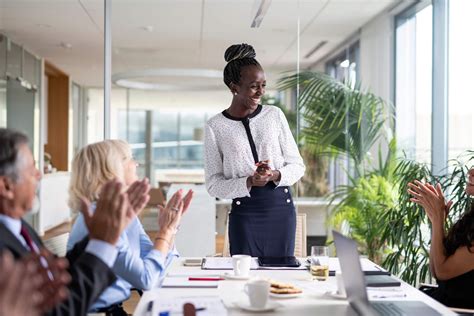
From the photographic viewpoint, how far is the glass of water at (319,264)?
8.70 feet

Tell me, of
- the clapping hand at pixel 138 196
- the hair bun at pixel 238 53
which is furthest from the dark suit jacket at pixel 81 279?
the hair bun at pixel 238 53

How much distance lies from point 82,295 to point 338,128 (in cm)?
488

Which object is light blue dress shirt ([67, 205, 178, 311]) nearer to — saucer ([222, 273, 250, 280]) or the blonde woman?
the blonde woman

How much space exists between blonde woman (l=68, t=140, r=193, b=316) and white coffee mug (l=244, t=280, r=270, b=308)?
403 mm

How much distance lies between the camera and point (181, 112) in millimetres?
10094

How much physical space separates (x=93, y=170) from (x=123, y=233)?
0.24 metres

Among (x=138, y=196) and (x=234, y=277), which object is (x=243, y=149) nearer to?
(x=234, y=277)

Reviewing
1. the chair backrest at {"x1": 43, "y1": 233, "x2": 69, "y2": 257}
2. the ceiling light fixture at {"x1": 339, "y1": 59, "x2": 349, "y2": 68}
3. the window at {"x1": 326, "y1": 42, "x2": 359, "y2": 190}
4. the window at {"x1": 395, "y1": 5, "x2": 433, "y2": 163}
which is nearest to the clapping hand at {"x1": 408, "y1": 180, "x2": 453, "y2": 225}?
the chair backrest at {"x1": 43, "y1": 233, "x2": 69, "y2": 257}

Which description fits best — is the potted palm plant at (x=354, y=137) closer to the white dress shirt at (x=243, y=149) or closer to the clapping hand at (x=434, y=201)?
the white dress shirt at (x=243, y=149)

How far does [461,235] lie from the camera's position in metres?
2.89

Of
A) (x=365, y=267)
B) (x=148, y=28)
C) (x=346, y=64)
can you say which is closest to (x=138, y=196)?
(x=365, y=267)

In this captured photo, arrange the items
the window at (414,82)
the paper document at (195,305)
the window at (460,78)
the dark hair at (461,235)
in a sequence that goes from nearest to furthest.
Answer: the paper document at (195,305) < the dark hair at (461,235) < the window at (460,78) < the window at (414,82)

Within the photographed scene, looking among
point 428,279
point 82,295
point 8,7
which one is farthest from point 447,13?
point 82,295

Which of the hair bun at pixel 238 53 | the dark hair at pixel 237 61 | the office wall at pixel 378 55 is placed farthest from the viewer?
the office wall at pixel 378 55
